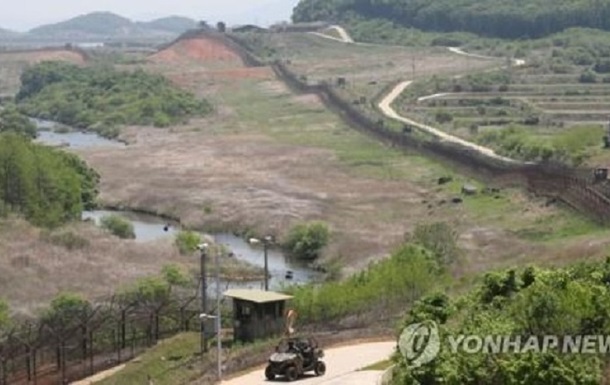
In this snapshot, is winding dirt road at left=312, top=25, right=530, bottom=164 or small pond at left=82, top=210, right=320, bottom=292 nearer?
small pond at left=82, top=210, right=320, bottom=292

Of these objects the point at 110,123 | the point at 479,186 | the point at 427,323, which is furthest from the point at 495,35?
the point at 427,323

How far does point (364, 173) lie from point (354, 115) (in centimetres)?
2848

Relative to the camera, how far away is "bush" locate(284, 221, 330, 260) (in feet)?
216

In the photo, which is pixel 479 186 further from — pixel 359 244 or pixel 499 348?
pixel 499 348

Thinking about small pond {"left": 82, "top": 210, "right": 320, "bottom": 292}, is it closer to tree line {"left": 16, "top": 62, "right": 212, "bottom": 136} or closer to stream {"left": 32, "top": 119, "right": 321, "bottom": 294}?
stream {"left": 32, "top": 119, "right": 321, "bottom": 294}

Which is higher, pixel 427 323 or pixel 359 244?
pixel 427 323

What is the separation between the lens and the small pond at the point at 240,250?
58.8 m

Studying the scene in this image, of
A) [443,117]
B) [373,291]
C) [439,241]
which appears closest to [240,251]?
[439,241]

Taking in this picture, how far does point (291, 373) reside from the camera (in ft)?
107

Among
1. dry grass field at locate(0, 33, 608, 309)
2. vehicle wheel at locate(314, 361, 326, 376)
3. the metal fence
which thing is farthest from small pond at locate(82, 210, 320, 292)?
vehicle wheel at locate(314, 361, 326, 376)

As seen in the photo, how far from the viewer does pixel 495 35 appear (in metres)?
198

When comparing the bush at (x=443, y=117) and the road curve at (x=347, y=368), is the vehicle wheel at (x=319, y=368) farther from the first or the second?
the bush at (x=443, y=117)

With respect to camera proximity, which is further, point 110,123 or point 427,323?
point 110,123

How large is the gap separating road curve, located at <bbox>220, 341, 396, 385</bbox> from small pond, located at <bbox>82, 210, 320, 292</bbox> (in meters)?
17.2
